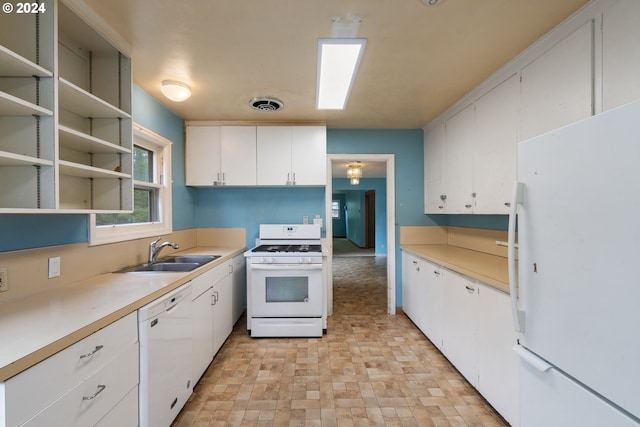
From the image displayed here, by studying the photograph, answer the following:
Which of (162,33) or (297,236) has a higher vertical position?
(162,33)

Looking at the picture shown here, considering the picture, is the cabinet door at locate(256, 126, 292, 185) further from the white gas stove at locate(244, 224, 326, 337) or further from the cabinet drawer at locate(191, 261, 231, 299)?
the cabinet drawer at locate(191, 261, 231, 299)

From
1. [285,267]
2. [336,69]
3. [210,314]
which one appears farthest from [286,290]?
[336,69]

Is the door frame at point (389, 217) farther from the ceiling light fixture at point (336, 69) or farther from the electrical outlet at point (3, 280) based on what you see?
the electrical outlet at point (3, 280)

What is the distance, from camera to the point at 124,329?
1.20 m

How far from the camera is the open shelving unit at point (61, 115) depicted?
3.88ft

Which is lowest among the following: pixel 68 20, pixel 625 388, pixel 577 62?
pixel 625 388

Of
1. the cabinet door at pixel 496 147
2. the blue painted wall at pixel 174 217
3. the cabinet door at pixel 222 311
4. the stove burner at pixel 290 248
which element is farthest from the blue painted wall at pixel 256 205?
the cabinet door at pixel 496 147

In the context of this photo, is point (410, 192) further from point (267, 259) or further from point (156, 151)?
point (156, 151)

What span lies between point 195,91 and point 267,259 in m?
1.69

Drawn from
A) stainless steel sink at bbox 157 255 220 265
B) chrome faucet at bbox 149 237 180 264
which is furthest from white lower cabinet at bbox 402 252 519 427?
chrome faucet at bbox 149 237 180 264

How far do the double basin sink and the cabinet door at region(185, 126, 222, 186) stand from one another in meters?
0.95

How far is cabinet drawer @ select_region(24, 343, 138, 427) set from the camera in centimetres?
87

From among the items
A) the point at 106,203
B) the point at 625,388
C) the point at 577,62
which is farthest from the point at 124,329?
the point at 577,62

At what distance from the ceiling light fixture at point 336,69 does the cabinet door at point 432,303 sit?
182 centimetres
